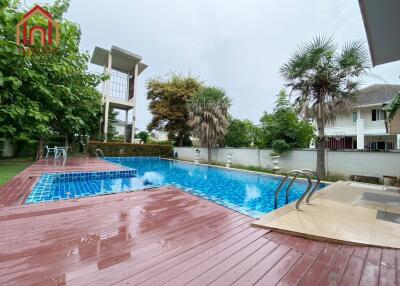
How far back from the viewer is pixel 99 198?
3754mm

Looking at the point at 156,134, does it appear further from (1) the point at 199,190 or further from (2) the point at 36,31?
(1) the point at 199,190

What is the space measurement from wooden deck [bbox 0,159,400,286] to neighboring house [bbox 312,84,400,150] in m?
13.6

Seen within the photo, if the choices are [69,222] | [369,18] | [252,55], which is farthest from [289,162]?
[69,222]

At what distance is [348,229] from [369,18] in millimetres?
2803

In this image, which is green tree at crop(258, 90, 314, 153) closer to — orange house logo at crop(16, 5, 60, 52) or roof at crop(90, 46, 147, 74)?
orange house logo at crop(16, 5, 60, 52)

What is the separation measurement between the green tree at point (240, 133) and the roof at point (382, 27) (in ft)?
38.2

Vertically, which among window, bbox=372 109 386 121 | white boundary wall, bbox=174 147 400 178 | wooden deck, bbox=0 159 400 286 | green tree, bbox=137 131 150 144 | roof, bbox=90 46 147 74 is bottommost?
wooden deck, bbox=0 159 400 286

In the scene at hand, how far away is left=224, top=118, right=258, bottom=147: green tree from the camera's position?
15195 millimetres

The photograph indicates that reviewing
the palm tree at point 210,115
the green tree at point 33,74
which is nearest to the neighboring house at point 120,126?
the palm tree at point 210,115

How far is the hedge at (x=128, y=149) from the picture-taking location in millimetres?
14973

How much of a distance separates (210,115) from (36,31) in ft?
31.6

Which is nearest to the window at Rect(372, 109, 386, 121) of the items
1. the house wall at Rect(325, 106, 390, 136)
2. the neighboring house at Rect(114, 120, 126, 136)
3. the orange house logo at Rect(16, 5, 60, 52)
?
the house wall at Rect(325, 106, 390, 136)

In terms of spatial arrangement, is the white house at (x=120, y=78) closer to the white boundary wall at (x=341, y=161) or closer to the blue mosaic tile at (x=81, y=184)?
the blue mosaic tile at (x=81, y=184)

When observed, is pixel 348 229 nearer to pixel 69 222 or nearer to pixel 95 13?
pixel 69 222
